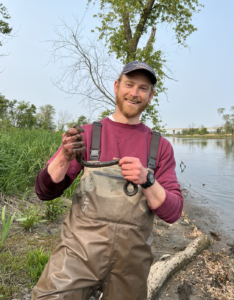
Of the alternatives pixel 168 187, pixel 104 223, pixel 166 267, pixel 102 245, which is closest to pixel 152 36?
pixel 166 267

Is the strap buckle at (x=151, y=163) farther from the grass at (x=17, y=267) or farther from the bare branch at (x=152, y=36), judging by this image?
the bare branch at (x=152, y=36)

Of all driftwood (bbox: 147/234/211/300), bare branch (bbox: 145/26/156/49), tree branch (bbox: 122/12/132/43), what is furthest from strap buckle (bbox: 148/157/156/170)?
tree branch (bbox: 122/12/132/43)

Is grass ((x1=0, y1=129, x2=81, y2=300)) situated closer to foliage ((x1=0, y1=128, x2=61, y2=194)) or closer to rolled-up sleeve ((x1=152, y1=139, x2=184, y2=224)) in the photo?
foliage ((x1=0, y1=128, x2=61, y2=194))

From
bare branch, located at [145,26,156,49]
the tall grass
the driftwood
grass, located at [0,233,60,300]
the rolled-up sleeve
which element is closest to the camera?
the rolled-up sleeve

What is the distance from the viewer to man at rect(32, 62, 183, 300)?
137 centimetres

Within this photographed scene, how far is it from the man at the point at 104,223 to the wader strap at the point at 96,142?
4 cm

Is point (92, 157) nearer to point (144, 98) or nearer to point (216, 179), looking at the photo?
point (144, 98)

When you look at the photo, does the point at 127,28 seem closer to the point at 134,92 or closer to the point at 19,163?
the point at 19,163

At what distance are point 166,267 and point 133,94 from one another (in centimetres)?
246

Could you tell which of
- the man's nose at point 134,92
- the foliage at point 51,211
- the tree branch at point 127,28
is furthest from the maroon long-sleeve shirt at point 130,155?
the tree branch at point 127,28

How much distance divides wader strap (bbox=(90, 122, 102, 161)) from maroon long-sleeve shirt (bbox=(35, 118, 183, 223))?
0.12 feet

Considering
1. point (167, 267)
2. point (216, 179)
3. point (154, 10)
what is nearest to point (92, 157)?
point (167, 267)

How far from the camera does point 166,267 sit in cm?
298

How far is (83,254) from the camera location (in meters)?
1.45
